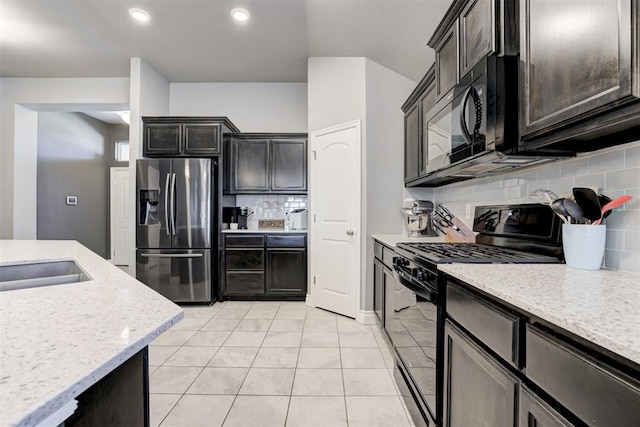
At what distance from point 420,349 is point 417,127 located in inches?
76.1

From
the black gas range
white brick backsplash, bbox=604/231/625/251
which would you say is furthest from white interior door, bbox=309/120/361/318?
white brick backsplash, bbox=604/231/625/251

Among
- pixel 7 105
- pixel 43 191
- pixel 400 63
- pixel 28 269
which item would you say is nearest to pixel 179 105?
pixel 7 105

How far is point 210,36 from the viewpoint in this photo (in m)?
3.26

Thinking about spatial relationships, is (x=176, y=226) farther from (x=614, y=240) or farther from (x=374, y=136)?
(x=614, y=240)

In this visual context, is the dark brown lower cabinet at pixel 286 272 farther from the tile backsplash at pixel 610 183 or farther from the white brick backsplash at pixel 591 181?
the white brick backsplash at pixel 591 181

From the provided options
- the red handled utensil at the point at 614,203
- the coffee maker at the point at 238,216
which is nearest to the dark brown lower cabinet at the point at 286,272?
the coffee maker at the point at 238,216

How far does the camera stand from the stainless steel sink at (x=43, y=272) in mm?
1250

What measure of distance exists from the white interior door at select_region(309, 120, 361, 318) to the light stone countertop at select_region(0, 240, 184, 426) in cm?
244

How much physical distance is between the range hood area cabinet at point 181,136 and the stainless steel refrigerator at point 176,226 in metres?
0.24

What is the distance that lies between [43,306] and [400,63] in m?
3.36

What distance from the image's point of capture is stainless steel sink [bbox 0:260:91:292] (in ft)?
4.10

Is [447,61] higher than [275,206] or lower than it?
higher

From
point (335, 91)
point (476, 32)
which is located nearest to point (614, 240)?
point (476, 32)

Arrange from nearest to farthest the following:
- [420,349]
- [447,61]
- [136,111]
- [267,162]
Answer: [420,349], [447,61], [136,111], [267,162]
